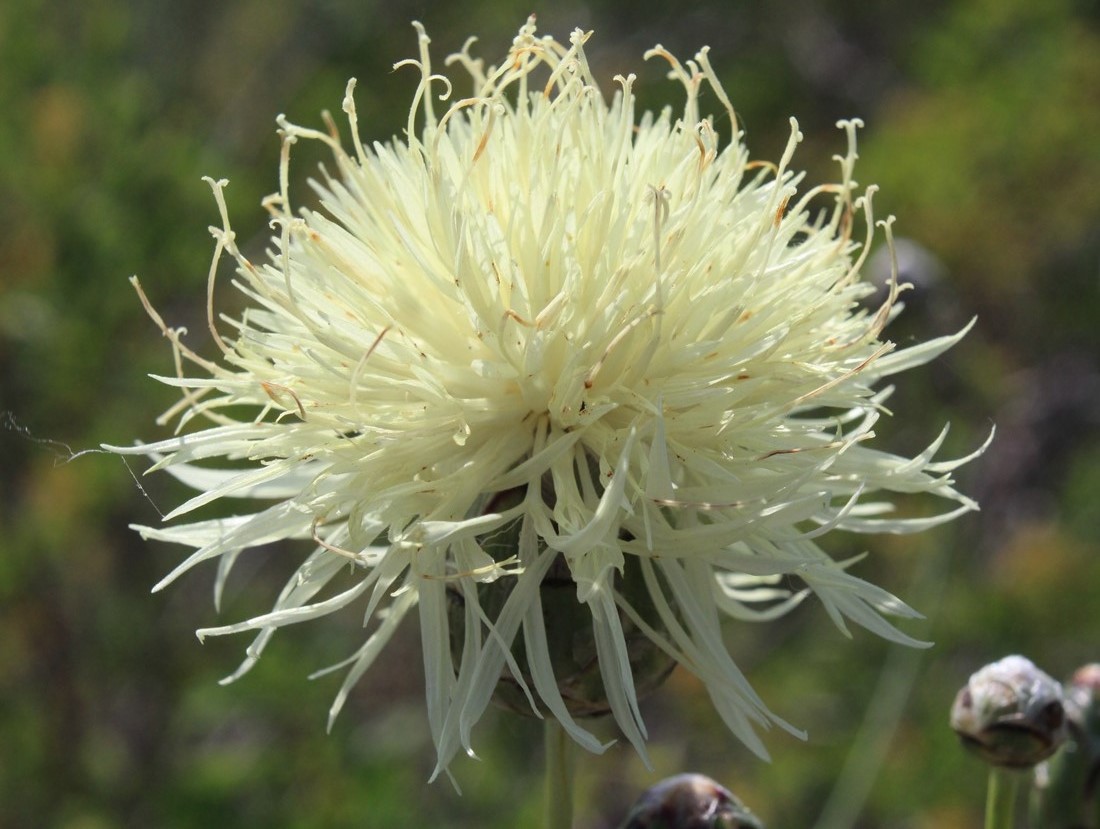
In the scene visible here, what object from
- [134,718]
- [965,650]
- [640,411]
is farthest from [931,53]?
[640,411]

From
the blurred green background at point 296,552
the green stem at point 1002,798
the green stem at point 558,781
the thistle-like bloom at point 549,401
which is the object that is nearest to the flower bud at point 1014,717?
the green stem at point 1002,798

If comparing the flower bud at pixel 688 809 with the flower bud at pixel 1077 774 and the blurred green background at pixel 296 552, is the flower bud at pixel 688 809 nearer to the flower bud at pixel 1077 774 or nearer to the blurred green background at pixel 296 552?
the flower bud at pixel 1077 774

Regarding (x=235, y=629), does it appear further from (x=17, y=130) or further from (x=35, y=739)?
(x=17, y=130)

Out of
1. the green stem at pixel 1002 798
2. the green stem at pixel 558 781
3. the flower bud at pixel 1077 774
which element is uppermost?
the flower bud at pixel 1077 774

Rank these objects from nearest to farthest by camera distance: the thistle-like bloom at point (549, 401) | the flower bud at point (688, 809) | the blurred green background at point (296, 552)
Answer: the thistle-like bloom at point (549, 401) < the flower bud at point (688, 809) < the blurred green background at point (296, 552)

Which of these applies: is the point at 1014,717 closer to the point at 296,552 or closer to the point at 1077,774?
the point at 1077,774

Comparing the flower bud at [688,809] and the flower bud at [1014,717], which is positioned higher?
the flower bud at [1014,717]

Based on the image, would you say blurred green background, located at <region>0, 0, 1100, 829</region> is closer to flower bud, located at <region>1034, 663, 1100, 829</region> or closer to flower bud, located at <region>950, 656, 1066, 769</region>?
flower bud, located at <region>1034, 663, 1100, 829</region>

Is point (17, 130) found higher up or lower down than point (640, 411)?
higher up
